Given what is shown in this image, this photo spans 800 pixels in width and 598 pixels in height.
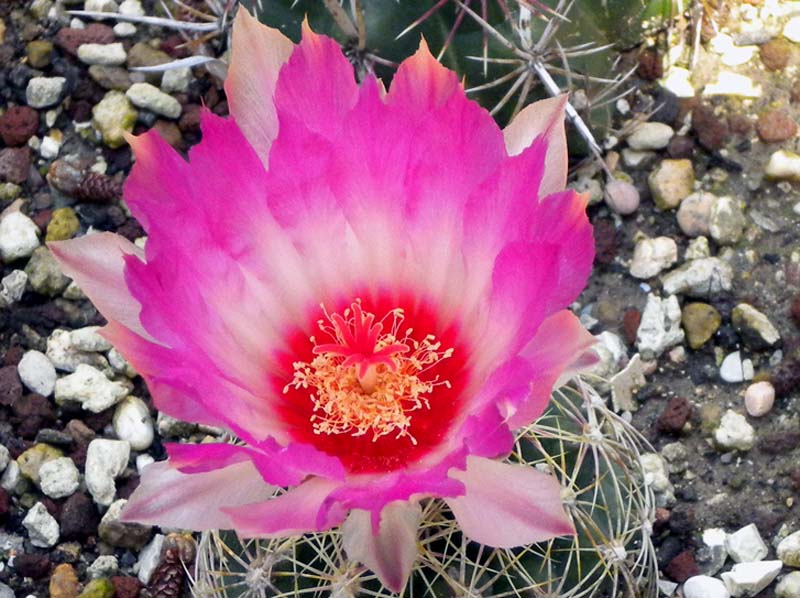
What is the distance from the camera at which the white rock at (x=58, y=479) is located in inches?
69.9

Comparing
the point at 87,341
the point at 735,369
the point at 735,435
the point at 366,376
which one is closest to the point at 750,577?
the point at 735,435

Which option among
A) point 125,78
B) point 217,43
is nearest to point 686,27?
point 217,43

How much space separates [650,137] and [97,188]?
3.12 feet

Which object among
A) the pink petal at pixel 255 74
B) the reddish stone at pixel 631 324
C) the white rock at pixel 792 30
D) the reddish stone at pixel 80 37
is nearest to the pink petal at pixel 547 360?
the pink petal at pixel 255 74

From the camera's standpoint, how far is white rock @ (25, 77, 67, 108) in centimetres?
212

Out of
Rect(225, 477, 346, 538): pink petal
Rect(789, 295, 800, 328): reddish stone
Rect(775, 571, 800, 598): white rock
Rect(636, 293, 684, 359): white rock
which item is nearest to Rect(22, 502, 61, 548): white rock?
Rect(225, 477, 346, 538): pink petal

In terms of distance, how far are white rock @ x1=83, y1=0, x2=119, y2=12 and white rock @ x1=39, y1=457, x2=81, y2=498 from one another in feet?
2.88

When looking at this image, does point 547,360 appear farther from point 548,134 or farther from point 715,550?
point 715,550

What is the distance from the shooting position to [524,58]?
67.9 inches

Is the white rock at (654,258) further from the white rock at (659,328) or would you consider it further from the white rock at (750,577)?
the white rock at (750,577)

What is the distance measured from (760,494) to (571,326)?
0.85 metres

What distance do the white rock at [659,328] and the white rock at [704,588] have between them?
0.37 m

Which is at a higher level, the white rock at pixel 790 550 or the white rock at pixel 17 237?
the white rock at pixel 17 237

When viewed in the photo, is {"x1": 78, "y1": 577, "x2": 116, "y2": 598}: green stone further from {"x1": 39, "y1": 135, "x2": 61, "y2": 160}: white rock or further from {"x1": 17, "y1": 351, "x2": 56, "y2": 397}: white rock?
{"x1": 39, "y1": 135, "x2": 61, "y2": 160}: white rock
